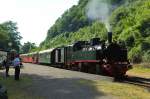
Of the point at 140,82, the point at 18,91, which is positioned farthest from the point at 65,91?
the point at 140,82

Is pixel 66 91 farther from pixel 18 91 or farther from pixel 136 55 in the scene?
pixel 136 55

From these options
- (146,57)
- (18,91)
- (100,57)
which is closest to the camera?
(18,91)

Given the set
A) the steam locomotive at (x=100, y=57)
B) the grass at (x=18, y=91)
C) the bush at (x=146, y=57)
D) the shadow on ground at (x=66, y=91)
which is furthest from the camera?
the bush at (x=146, y=57)

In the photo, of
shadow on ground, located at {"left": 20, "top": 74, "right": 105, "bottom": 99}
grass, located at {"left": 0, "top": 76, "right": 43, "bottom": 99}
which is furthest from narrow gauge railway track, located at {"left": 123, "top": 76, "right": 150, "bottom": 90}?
grass, located at {"left": 0, "top": 76, "right": 43, "bottom": 99}

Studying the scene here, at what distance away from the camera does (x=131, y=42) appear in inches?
2458

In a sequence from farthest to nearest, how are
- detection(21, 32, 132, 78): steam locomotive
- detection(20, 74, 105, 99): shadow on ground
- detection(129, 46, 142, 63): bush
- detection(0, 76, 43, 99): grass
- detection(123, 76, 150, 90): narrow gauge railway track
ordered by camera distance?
1. detection(129, 46, 142, 63): bush
2. detection(21, 32, 132, 78): steam locomotive
3. detection(123, 76, 150, 90): narrow gauge railway track
4. detection(0, 76, 43, 99): grass
5. detection(20, 74, 105, 99): shadow on ground

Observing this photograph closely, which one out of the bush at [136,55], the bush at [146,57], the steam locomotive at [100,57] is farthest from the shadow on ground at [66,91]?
the bush at [136,55]

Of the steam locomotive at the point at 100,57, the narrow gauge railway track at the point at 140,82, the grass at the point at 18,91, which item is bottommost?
the grass at the point at 18,91

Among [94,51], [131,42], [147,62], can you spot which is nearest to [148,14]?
[131,42]

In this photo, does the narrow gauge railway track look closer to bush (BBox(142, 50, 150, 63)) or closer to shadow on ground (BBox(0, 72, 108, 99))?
shadow on ground (BBox(0, 72, 108, 99))

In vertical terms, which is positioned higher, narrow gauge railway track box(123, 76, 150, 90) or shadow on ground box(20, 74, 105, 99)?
narrow gauge railway track box(123, 76, 150, 90)

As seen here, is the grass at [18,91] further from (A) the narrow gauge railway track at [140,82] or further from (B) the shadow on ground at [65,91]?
(A) the narrow gauge railway track at [140,82]

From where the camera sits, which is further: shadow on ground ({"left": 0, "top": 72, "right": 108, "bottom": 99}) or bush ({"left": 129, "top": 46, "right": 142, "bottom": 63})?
bush ({"left": 129, "top": 46, "right": 142, "bottom": 63})

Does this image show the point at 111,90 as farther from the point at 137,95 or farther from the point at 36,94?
the point at 36,94
